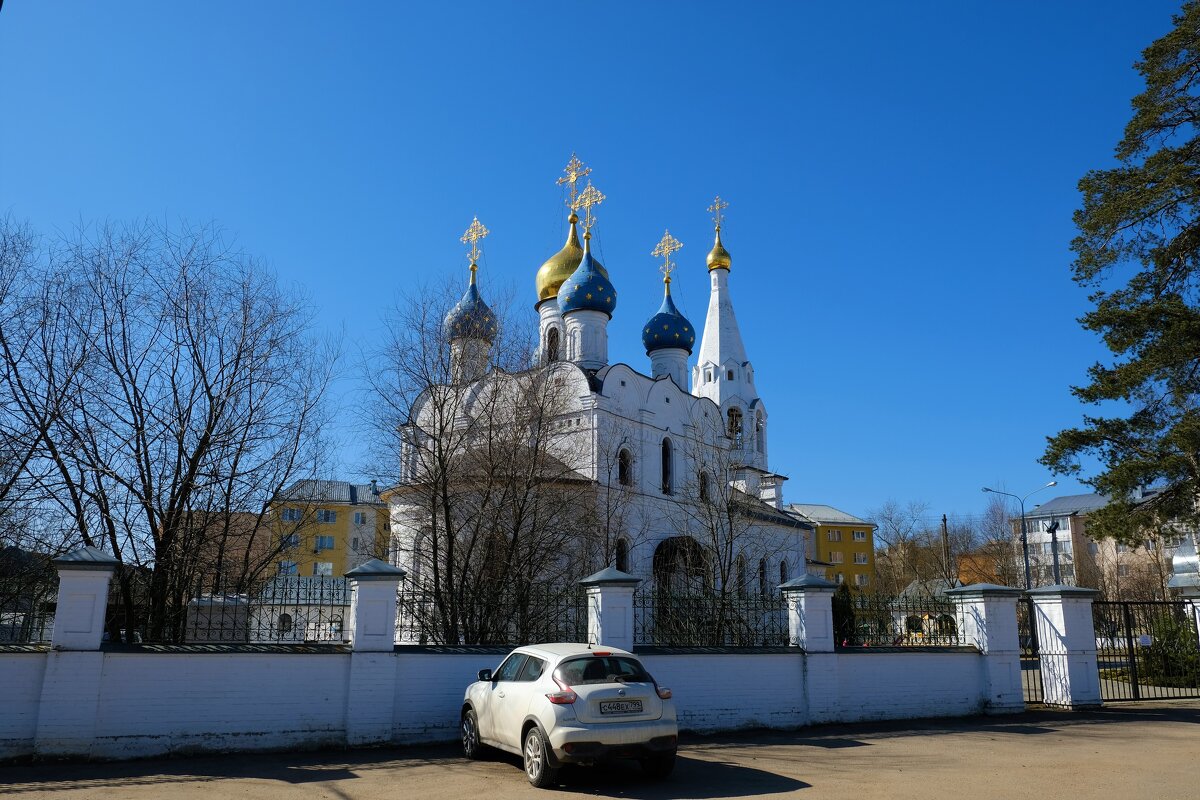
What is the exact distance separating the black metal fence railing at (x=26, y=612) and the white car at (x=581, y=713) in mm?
5160

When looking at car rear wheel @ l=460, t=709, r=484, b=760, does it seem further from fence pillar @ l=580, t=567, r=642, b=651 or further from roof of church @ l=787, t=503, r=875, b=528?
roof of church @ l=787, t=503, r=875, b=528

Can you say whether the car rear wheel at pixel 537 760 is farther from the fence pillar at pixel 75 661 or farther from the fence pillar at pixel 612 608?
the fence pillar at pixel 75 661

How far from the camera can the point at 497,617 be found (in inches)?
591

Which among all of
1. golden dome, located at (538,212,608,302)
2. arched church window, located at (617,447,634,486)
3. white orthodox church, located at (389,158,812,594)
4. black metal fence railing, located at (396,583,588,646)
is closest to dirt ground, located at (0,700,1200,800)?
black metal fence railing, located at (396,583,588,646)

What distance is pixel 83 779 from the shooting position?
801 cm

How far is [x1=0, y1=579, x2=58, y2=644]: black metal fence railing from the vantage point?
10.6 meters

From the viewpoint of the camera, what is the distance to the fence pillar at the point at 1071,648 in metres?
14.2

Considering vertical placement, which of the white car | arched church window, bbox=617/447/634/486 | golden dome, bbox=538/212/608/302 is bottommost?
the white car

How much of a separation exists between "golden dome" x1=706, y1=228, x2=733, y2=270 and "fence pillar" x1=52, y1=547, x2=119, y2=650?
1311 inches

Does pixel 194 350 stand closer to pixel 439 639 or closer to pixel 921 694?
pixel 439 639

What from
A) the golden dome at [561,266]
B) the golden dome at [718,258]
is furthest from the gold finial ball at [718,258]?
the golden dome at [561,266]

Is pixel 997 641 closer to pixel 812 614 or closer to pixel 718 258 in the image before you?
pixel 812 614

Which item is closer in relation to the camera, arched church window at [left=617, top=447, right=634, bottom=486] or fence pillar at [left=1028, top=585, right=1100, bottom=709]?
fence pillar at [left=1028, top=585, right=1100, bottom=709]

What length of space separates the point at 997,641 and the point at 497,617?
813 cm
